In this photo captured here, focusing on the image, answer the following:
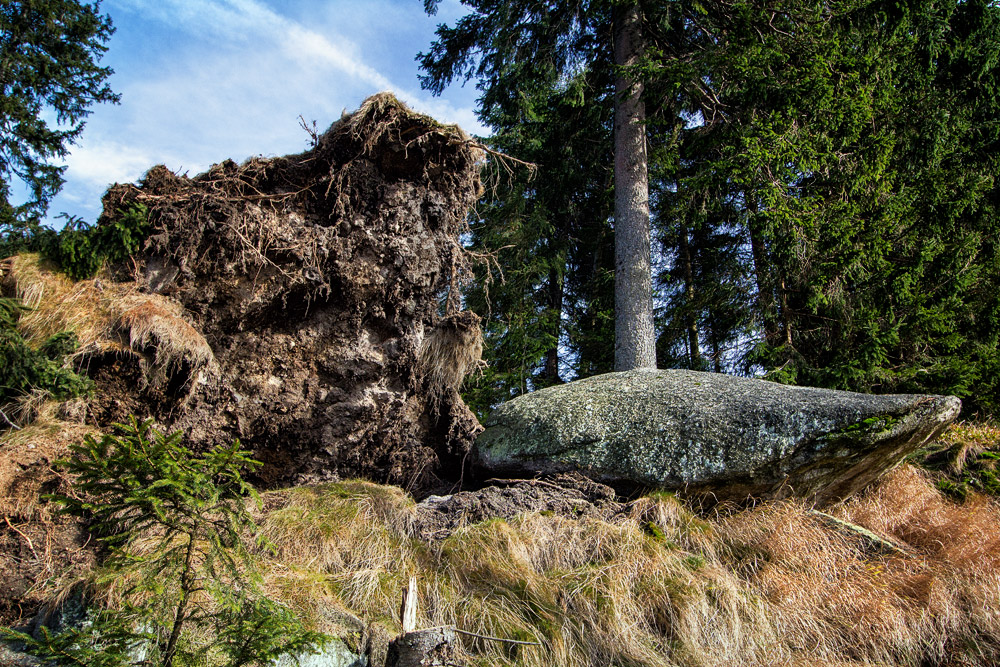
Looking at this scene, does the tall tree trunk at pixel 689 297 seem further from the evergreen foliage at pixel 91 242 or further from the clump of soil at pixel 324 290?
the evergreen foliage at pixel 91 242

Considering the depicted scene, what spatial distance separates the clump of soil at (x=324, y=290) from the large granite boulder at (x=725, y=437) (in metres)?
1.07

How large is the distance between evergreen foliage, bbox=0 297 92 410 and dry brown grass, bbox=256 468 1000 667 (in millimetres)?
1636

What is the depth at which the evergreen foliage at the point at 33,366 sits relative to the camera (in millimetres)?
3871

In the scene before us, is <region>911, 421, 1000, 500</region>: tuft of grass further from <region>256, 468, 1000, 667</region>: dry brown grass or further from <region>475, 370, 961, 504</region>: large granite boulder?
<region>475, 370, 961, 504</region>: large granite boulder

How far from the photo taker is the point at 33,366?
3912mm

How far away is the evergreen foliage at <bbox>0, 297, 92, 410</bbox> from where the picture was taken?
387 centimetres

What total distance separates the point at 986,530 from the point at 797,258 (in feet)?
12.2

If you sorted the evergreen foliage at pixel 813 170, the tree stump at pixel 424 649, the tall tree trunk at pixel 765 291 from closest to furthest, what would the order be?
the tree stump at pixel 424 649
the evergreen foliage at pixel 813 170
the tall tree trunk at pixel 765 291

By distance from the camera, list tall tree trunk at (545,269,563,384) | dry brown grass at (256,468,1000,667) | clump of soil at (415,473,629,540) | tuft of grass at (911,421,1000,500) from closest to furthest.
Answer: dry brown grass at (256,468,1000,667), clump of soil at (415,473,629,540), tuft of grass at (911,421,1000,500), tall tree trunk at (545,269,563,384)

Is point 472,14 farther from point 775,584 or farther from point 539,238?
point 775,584

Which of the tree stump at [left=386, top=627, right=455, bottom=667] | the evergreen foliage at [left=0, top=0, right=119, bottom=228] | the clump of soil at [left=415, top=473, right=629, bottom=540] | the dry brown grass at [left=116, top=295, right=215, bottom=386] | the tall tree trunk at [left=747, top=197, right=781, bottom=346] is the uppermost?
the evergreen foliage at [left=0, top=0, right=119, bottom=228]

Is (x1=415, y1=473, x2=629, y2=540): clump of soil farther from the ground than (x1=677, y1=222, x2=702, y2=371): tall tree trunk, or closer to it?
closer to it

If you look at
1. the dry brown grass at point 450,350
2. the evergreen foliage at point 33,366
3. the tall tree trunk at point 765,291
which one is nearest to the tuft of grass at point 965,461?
the tall tree trunk at point 765,291

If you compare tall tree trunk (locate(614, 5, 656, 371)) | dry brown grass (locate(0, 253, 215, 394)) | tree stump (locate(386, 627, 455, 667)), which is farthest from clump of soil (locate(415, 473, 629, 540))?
tall tree trunk (locate(614, 5, 656, 371))
